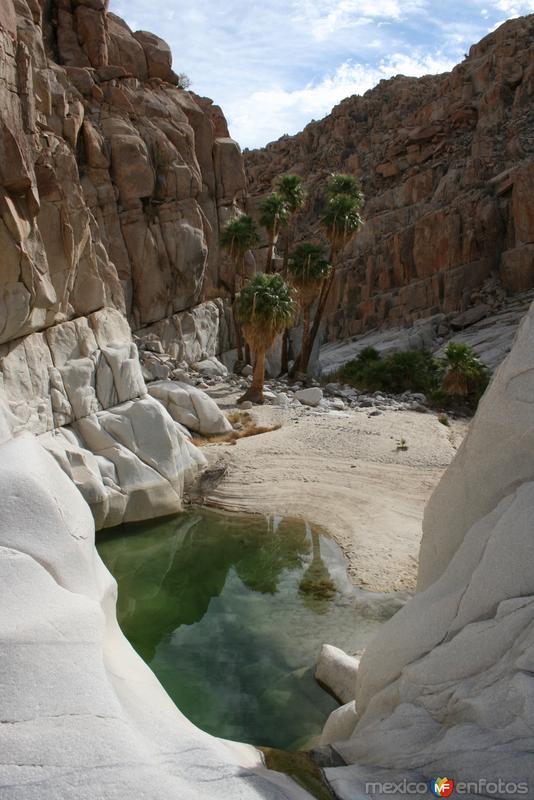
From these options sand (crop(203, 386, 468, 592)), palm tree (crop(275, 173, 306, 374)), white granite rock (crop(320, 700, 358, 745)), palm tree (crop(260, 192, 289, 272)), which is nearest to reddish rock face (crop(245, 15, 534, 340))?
palm tree (crop(275, 173, 306, 374))

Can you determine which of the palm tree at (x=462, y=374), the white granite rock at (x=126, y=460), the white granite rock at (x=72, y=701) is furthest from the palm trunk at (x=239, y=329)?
the white granite rock at (x=72, y=701)

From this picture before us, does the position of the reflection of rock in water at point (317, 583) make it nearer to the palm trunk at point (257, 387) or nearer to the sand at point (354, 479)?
the sand at point (354, 479)

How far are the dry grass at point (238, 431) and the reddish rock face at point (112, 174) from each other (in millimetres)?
5513

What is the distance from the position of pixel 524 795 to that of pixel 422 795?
0.72m

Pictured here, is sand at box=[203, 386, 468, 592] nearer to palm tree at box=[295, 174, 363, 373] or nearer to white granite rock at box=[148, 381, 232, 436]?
white granite rock at box=[148, 381, 232, 436]

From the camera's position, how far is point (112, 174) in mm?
33250

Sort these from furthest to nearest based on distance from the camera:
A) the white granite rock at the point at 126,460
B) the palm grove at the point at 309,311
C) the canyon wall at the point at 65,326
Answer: the palm grove at the point at 309,311, the white granite rock at the point at 126,460, the canyon wall at the point at 65,326

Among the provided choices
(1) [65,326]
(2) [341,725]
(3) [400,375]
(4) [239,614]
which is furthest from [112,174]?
(2) [341,725]

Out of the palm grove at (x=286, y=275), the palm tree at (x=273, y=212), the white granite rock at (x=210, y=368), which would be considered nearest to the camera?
the palm grove at (x=286, y=275)

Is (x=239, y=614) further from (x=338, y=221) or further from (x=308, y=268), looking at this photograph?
(x=338, y=221)

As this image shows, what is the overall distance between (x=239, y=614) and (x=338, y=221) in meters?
26.1

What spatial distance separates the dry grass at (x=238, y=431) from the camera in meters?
22.0

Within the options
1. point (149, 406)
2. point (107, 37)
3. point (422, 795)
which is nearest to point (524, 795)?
point (422, 795)

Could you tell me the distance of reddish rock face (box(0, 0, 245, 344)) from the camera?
1709 centimetres
